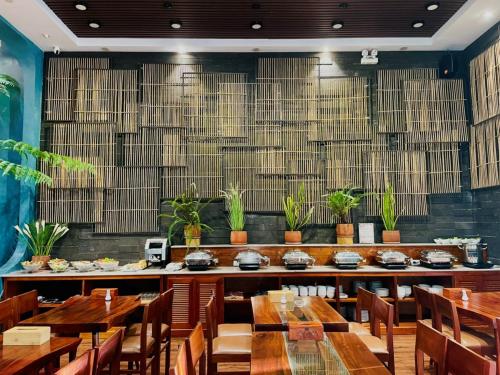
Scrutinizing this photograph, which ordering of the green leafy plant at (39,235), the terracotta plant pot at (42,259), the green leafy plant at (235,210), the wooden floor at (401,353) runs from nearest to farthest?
the wooden floor at (401,353) < the terracotta plant pot at (42,259) < the green leafy plant at (39,235) < the green leafy plant at (235,210)

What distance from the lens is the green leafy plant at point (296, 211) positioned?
18.8 feet

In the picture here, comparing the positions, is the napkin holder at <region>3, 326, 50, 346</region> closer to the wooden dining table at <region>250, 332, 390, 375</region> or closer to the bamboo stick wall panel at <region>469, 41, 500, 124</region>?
the wooden dining table at <region>250, 332, 390, 375</region>

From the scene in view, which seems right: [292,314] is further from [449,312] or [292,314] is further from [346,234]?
[346,234]

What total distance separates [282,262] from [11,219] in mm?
4099

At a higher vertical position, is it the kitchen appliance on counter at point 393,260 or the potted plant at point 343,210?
the potted plant at point 343,210

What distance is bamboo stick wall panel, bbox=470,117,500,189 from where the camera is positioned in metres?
5.31

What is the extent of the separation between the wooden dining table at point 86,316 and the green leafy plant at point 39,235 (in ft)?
6.76

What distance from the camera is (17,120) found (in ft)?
18.8

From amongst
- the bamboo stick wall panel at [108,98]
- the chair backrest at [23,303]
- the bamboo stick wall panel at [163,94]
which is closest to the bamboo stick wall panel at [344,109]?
the bamboo stick wall panel at [163,94]

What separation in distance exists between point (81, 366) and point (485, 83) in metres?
6.21

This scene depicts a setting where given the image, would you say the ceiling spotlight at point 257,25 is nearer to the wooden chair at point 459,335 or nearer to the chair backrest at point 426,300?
the chair backrest at point 426,300

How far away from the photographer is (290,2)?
16.5 feet

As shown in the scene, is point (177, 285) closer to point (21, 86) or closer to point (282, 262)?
point (282, 262)

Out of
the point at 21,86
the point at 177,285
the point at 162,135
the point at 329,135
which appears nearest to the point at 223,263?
the point at 177,285
